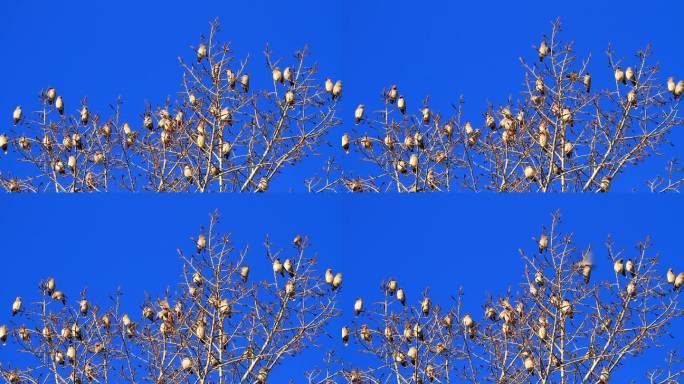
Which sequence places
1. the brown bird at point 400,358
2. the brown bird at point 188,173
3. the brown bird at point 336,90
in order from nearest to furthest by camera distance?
the brown bird at point 400,358
the brown bird at point 188,173
the brown bird at point 336,90

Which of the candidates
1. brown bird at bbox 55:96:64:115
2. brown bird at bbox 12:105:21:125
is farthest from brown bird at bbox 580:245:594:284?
brown bird at bbox 12:105:21:125

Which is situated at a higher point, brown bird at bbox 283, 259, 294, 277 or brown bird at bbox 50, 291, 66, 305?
brown bird at bbox 283, 259, 294, 277

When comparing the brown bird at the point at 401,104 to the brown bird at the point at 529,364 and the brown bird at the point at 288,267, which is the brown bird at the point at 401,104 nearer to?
the brown bird at the point at 288,267

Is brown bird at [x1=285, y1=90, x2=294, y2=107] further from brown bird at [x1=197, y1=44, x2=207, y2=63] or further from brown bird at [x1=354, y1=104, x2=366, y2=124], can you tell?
brown bird at [x1=197, y1=44, x2=207, y2=63]

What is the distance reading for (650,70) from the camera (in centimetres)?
1341

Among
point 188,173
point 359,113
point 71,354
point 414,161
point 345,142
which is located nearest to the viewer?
point 71,354

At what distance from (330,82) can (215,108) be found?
90 centimetres

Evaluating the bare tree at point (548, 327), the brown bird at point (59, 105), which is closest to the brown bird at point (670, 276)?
the bare tree at point (548, 327)

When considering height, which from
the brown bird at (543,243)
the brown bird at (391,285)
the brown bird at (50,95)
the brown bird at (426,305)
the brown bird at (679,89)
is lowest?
the brown bird at (426,305)

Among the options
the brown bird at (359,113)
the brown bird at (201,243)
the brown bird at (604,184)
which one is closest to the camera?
the brown bird at (201,243)

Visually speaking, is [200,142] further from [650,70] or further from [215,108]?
[650,70]

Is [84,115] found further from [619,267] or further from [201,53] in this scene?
[619,267]

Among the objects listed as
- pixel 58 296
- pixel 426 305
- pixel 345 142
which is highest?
pixel 345 142

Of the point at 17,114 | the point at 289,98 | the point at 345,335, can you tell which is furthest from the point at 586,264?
the point at 17,114
